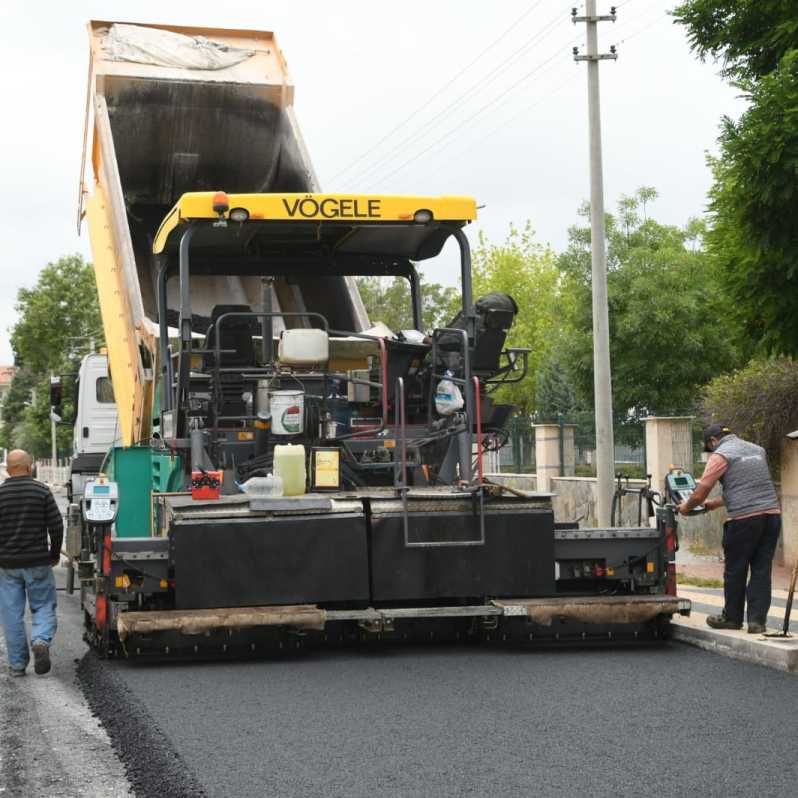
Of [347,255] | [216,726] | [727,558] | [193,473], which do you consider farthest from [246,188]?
[216,726]

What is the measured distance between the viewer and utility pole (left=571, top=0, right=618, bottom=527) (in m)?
16.9

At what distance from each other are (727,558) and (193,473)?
3607mm

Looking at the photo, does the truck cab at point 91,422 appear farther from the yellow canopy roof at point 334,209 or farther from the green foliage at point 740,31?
the green foliage at point 740,31

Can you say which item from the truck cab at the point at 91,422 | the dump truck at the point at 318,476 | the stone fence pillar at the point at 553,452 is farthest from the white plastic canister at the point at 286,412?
the stone fence pillar at the point at 553,452

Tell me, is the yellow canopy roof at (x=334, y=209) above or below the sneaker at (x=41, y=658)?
above

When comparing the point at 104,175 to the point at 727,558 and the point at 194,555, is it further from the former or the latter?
the point at 727,558

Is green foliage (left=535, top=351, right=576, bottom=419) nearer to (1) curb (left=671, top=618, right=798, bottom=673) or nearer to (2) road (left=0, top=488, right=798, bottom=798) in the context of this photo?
(1) curb (left=671, top=618, right=798, bottom=673)

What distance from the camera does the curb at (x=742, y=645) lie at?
8.06 meters

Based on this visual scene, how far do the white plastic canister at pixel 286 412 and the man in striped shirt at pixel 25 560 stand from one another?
156 cm

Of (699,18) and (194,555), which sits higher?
(699,18)

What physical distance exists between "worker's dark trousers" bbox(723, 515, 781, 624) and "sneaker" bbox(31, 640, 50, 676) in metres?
4.42

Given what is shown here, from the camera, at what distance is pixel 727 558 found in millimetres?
9062

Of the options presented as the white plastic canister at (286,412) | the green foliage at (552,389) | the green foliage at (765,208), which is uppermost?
the green foliage at (552,389)

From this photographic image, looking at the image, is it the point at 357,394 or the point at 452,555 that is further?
the point at 357,394
